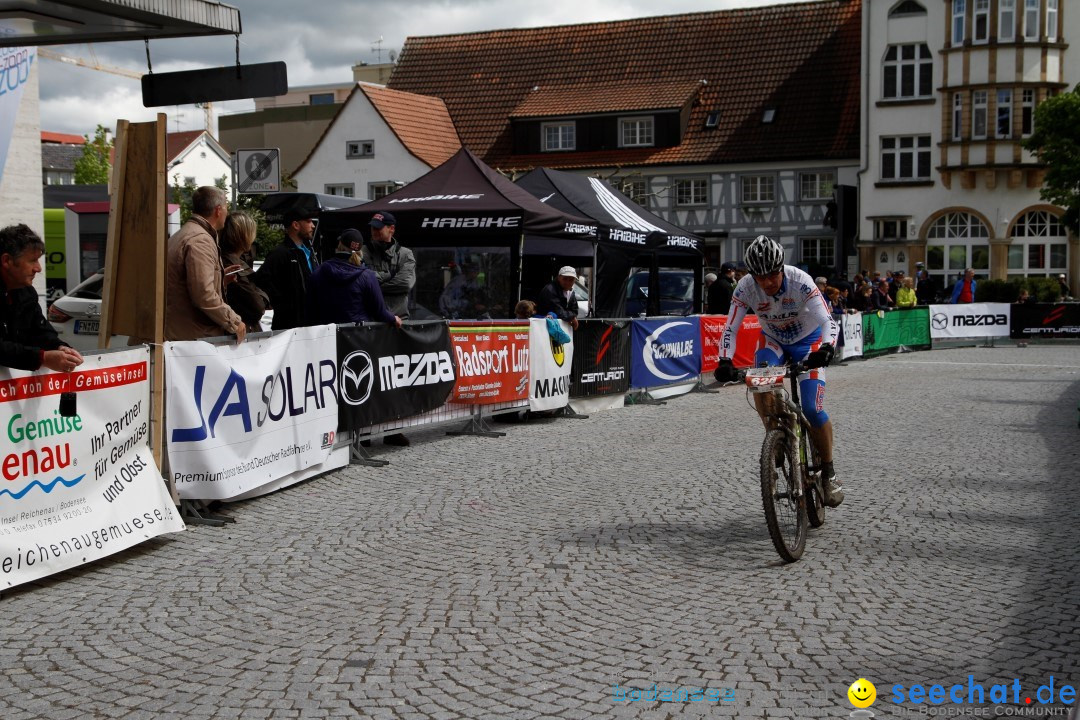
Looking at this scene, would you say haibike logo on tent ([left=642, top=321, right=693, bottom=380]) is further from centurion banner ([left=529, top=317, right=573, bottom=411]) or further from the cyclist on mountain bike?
the cyclist on mountain bike

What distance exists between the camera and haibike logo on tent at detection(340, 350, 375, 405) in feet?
34.2

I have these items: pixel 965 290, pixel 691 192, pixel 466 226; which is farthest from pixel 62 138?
pixel 466 226

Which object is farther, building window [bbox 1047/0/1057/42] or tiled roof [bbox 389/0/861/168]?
tiled roof [bbox 389/0/861/168]

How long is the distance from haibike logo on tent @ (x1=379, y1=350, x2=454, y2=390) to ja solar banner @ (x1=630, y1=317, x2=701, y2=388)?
4.86 meters

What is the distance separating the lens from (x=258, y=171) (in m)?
15.7

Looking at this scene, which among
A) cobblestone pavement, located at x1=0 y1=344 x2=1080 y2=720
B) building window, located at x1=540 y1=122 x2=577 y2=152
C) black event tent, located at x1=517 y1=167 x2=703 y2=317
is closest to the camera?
cobblestone pavement, located at x1=0 y1=344 x2=1080 y2=720

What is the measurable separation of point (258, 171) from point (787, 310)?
9787mm

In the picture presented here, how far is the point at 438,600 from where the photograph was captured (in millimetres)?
6203

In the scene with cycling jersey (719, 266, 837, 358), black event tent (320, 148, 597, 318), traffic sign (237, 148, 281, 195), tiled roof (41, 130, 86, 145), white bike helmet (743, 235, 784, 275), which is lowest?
cycling jersey (719, 266, 837, 358)

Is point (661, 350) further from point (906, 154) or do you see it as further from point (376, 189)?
point (376, 189)

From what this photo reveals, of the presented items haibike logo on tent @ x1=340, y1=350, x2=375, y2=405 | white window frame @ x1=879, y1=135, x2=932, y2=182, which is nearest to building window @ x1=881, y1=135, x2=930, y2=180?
white window frame @ x1=879, y1=135, x2=932, y2=182

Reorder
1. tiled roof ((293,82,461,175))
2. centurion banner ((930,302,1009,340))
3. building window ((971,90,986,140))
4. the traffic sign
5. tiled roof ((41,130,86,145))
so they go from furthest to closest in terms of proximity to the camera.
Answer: tiled roof ((41,130,86,145)) → tiled roof ((293,82,461,175)) → building window ((971,90,986,140)) → centurion banner ((930,302,1009,340)) → the traffic sign

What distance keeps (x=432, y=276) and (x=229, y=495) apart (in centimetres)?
1010

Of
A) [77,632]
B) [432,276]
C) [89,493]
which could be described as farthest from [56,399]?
[432,276]
